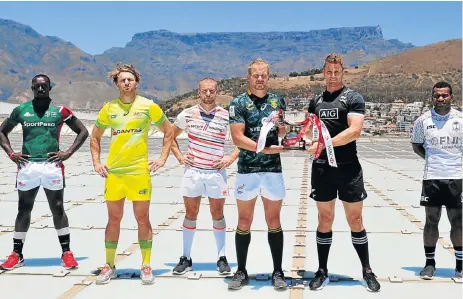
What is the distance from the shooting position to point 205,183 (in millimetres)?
5176

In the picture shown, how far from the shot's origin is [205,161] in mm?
5184

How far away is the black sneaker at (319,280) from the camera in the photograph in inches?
183

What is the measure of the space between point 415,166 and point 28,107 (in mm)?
11401

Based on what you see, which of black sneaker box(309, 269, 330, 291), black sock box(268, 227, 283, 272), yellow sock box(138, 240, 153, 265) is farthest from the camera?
yellow sock box(138, 240, 153, 265)

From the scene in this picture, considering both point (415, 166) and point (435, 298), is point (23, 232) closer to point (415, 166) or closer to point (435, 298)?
point (435, 298)

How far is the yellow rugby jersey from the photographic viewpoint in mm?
4859

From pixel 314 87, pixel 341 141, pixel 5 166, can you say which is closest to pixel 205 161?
pixel 341 141

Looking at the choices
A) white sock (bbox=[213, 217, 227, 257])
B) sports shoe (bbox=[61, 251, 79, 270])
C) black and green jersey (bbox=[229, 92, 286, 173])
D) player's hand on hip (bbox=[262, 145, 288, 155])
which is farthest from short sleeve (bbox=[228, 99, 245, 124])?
sports shoe (bbox=[61, 251, 79, 270])

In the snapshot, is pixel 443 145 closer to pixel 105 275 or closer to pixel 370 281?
pixel 370 281

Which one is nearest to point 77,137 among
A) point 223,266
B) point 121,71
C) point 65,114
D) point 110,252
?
point 65,114

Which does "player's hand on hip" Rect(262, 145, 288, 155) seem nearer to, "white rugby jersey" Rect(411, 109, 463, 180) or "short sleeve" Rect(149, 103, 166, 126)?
"short sleeve" Rect(149, 103, 166, 126)

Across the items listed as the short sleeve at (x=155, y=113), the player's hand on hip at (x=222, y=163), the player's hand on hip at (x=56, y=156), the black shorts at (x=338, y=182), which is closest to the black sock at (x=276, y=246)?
the black shorts at (x=338, y=182)

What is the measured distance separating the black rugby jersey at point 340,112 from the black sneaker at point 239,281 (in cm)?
113

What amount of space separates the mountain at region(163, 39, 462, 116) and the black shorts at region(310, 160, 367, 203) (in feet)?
269
